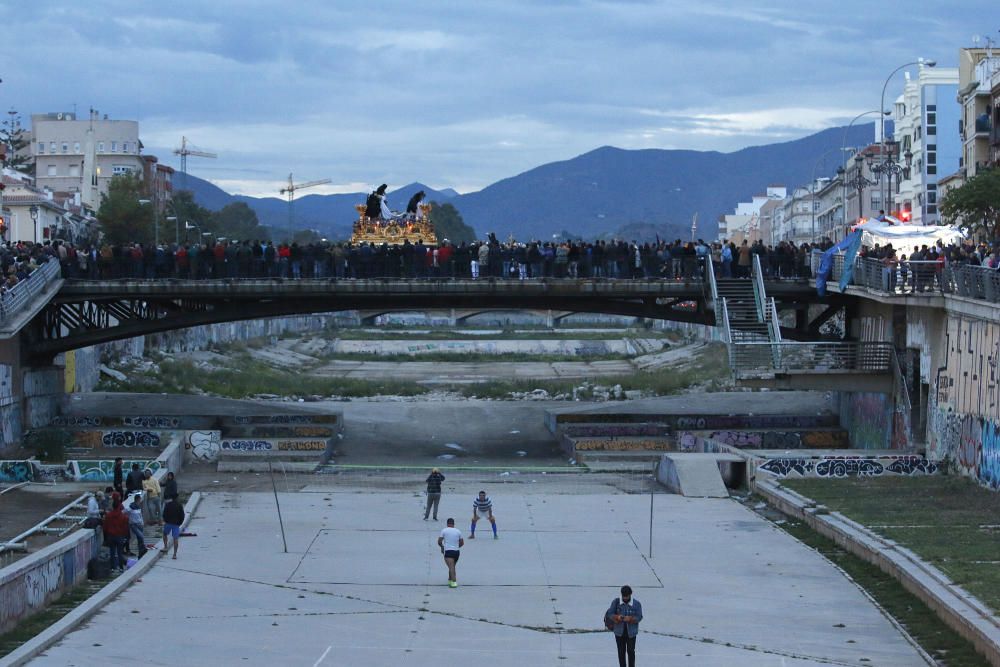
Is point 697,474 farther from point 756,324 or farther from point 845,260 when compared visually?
point 845,260

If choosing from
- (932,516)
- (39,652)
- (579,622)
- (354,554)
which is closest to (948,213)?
(932,516)

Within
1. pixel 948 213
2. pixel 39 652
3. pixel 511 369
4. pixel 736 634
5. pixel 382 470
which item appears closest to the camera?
pixel 39 652

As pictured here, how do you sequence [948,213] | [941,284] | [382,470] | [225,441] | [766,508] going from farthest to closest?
1. [948,213]
2. [225,441]
3. [382,470]
4. [941,284]
5. [766,508]

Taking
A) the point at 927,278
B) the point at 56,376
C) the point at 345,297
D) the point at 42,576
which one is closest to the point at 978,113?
the point at 345,297

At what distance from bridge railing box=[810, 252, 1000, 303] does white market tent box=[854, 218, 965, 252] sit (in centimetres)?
94

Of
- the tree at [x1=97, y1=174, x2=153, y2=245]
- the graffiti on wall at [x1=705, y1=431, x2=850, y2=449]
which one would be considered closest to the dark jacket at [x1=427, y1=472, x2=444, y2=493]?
the graffiti on wall at [x1=705, y1=431, x2=850, y2=449]

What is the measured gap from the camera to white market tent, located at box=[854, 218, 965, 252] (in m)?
54.2

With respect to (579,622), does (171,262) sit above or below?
above

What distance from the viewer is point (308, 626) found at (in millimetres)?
26500

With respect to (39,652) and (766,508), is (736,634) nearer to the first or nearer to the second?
(39,652)

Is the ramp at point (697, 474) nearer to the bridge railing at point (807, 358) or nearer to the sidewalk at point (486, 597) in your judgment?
the sidewalk at point (486, 597)

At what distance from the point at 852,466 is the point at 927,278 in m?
6.06

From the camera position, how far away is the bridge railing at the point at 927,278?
142ft

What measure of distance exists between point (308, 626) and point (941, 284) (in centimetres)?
2788
